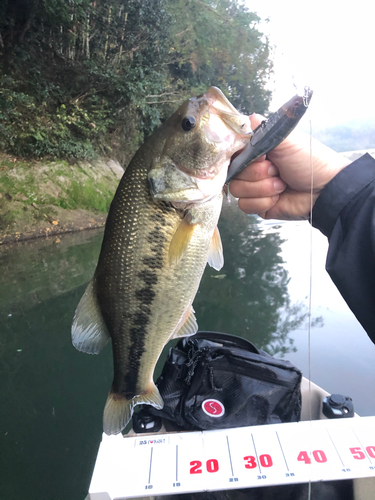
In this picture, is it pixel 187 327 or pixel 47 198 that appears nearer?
pixel 187 327

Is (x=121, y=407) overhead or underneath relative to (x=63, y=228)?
overhead

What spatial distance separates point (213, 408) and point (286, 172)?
4.81 feet

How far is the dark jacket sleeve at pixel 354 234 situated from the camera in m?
1.46

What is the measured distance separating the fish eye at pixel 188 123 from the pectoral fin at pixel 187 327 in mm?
850

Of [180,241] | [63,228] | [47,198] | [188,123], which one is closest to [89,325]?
[180,241]

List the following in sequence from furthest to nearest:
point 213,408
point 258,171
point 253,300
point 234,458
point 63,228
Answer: point 63,228, point 253,300, point 213,408, point 258,171, point 234,458

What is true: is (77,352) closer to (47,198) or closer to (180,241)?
(180,241)

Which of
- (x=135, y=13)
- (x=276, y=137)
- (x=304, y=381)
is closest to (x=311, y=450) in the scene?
(x=304, y=381)

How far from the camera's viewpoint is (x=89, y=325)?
4.93ft

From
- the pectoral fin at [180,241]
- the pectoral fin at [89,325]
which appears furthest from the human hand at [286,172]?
the pectoral fin at [89,325]

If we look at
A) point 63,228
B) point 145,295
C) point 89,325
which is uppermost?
point 145,295

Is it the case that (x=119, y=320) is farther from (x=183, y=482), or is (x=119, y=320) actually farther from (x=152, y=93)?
(x=152, y=93)

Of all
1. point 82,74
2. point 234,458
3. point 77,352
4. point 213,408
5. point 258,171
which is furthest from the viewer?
point 82,74

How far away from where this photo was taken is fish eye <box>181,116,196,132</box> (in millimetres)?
1339
